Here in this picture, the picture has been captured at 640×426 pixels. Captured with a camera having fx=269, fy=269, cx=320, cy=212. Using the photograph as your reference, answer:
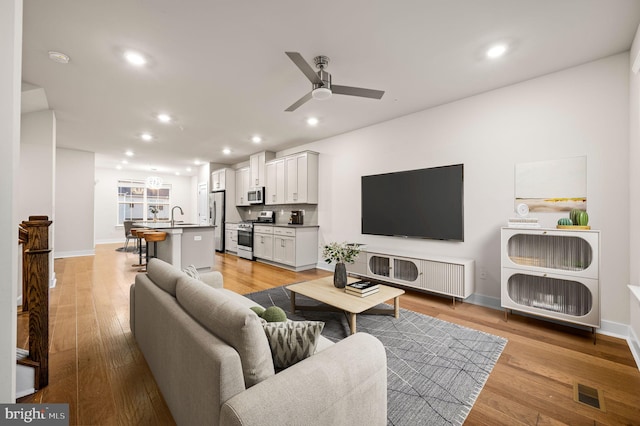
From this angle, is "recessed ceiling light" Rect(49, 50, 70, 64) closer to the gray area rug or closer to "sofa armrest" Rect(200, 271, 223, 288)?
"sofa armrest" Rect(200, 271, 223, 288)

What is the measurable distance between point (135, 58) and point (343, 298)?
3156 mm

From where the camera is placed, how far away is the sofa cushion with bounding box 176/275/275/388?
1.05 m

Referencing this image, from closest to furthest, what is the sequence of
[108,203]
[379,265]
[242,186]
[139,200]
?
1. [379,265]
2. [242,186]
3. [108,203]
4. [139,200]

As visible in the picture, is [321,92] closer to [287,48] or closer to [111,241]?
[287,48]

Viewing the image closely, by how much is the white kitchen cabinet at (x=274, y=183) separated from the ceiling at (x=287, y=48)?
6.80 ft

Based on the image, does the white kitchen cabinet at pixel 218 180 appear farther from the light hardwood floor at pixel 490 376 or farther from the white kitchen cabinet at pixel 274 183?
the light hardwood floor at pixel 490 376

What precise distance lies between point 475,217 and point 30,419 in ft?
13.7

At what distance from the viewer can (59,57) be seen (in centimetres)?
266

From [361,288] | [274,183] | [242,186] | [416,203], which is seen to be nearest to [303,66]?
[361,288]

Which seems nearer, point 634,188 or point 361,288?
point 634,188

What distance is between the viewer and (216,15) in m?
2.13

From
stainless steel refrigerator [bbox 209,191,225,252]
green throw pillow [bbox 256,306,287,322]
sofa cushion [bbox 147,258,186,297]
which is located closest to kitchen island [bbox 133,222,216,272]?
stainless steel refrigerator [bbox 209,191,225,252]

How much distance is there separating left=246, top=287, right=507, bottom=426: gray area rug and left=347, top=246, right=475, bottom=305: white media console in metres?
0.62

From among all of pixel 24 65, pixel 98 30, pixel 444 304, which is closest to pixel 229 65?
pixel 98 30
